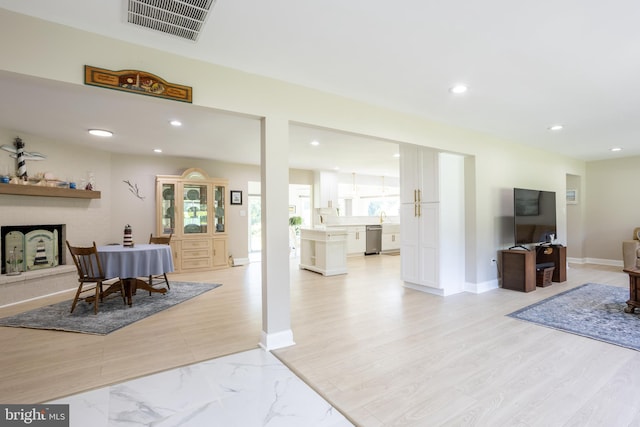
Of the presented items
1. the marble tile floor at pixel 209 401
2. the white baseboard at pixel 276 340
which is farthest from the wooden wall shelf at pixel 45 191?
the white baseboard at pixel 276 340

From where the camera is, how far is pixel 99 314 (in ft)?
12.3

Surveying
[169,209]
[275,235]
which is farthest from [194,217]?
[275,235]

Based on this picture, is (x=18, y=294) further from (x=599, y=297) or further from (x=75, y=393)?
(x=599, y=297)

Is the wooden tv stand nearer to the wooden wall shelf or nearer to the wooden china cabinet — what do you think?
the wooden china cabinet

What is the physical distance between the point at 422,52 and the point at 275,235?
6.38 ft

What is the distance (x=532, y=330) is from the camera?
3203mm

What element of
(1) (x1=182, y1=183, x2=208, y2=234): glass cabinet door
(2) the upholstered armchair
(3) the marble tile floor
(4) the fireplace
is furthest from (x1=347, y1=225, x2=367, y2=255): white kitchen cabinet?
(3) the marble tile floor

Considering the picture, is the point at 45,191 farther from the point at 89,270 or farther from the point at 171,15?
the point at 171,15

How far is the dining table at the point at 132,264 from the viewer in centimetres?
392

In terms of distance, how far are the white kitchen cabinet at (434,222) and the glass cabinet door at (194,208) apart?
14.2 ft


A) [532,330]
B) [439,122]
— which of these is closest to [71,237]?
[439,122]

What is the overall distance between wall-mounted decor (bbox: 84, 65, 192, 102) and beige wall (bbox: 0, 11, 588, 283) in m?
0.06

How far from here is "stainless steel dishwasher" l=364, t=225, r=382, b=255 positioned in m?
9.06

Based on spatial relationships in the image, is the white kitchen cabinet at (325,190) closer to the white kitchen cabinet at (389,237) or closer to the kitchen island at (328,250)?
the white kitchen cabinet at (389,237)
